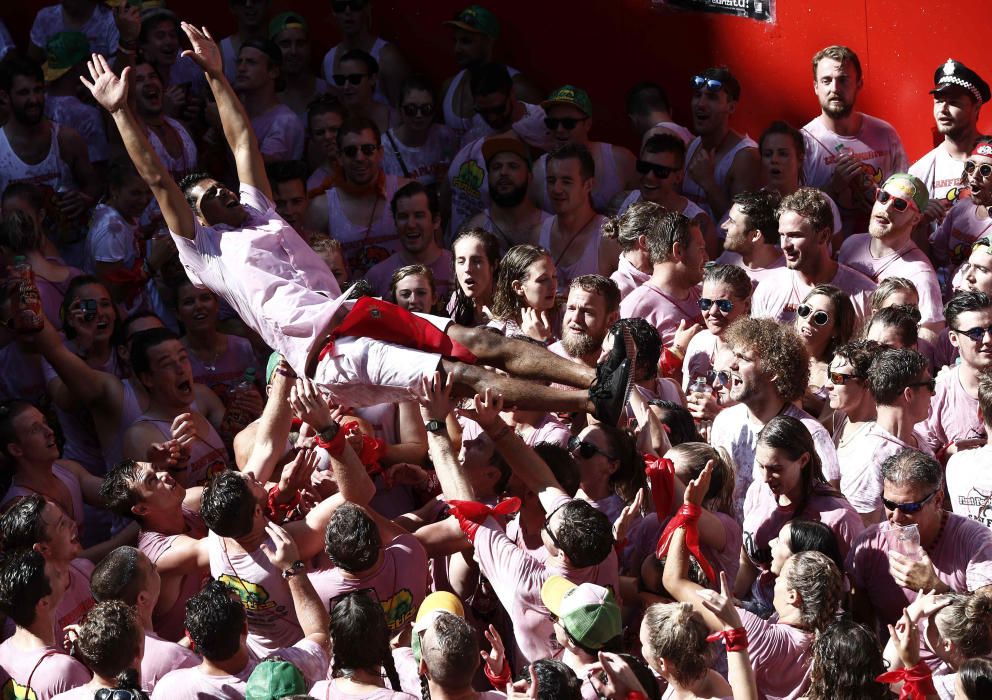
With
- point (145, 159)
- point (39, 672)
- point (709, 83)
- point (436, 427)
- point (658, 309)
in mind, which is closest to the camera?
point (39, 672)

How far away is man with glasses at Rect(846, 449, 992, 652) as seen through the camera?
6.00 meters

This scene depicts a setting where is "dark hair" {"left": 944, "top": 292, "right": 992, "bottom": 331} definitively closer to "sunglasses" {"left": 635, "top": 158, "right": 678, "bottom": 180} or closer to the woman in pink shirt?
the woman in pink shirt

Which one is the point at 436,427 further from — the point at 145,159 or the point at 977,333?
the point at 977,333

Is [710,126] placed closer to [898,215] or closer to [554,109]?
[554,109]

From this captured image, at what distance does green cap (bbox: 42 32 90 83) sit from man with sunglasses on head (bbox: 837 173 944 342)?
531 centimetres

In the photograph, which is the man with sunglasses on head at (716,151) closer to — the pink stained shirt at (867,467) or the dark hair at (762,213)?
the dark hair at (762,213)

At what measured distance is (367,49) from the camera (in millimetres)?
11609

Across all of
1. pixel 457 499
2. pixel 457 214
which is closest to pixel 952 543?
pixel 457 499

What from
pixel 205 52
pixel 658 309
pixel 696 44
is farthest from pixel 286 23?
pixel 658 309

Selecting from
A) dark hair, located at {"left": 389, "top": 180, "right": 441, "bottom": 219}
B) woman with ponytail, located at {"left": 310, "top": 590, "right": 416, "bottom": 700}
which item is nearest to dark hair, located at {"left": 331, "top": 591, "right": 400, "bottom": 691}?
woman with ponytail, located at {"left": 310, "top": 590, "right": 416, "bottom": 700}

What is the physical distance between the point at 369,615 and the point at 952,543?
2.32 m

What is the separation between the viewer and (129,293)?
934 cm

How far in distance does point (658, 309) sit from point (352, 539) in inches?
118

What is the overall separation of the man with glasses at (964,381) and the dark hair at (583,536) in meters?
2.33
